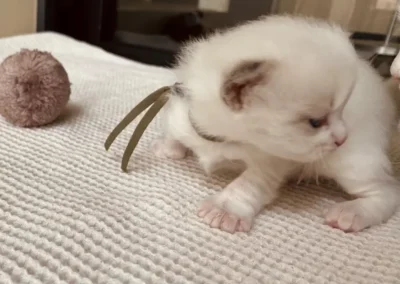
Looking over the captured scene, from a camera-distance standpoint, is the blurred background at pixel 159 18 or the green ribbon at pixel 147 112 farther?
the blurred background at pixel 159 18

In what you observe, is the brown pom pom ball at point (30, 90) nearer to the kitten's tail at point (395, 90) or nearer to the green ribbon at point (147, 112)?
the green ribbon at point (147, 112)

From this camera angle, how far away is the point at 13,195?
28.9 inches

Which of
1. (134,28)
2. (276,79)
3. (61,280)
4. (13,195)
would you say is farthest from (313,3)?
(61,280)

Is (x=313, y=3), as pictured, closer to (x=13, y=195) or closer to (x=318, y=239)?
(x=318, y=239)

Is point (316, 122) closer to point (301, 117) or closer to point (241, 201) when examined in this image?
point (301, 117)

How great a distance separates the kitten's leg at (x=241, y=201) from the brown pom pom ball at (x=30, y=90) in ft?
1.45

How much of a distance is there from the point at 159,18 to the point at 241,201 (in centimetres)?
137

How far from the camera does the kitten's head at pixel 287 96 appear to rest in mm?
671

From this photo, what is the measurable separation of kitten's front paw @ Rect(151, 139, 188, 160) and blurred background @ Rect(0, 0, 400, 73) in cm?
96

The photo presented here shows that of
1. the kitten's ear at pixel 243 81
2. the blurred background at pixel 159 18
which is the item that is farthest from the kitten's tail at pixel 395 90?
the blurred background at pixel 159 18

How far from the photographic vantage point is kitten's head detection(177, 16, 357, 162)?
0.67 m

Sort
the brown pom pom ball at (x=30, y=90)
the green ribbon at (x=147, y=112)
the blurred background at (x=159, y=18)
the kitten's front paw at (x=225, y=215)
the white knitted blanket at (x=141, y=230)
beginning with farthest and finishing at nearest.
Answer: the blurred background at (x=159, y=18)
the brown pom pom ball at (x=30, y=90)
the green ribbon at (x=147, y=112)
the kitten's front paw at (x=225, y=215)
the white knitted blanket at (x=141, y=230)

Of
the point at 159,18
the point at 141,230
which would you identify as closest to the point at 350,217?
the point at 141,230

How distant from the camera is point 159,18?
78.4 inches
